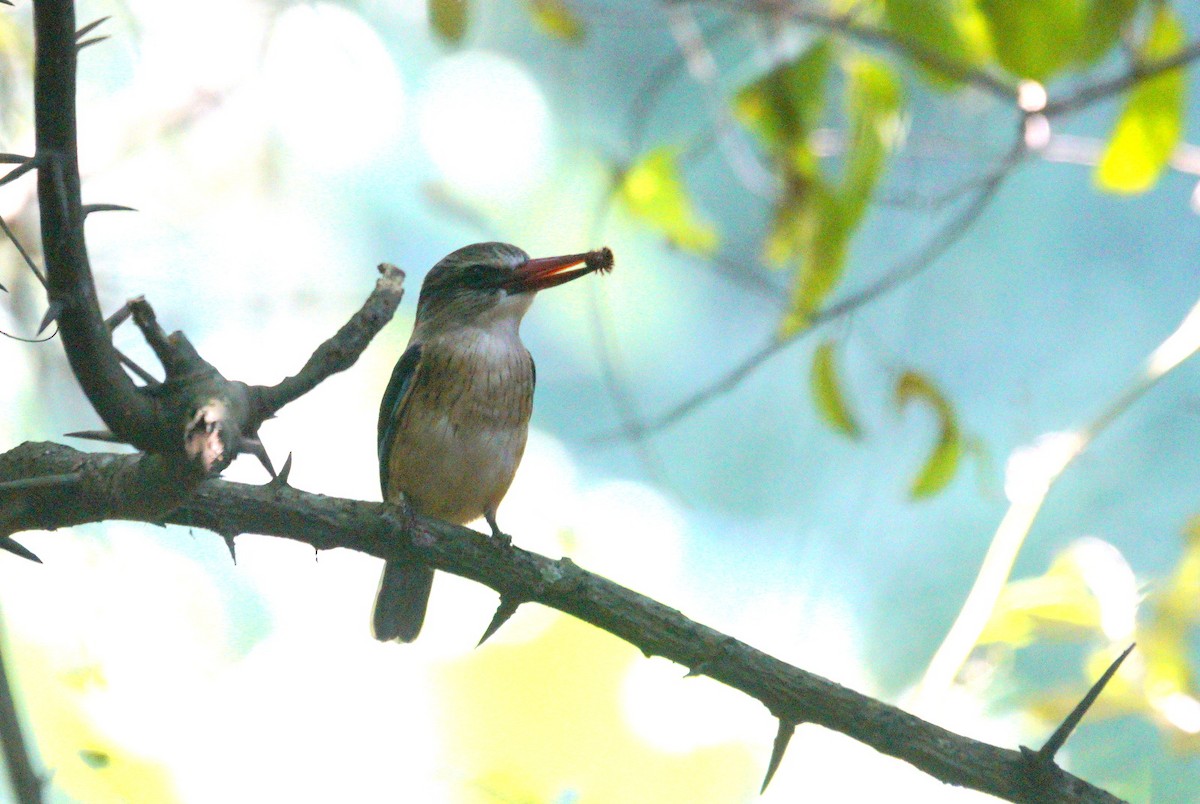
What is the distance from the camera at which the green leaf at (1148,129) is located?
2604 millimetres

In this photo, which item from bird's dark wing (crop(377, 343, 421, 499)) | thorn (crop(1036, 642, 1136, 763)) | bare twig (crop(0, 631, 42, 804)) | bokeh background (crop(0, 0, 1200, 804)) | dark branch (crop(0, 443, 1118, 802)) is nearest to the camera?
bare twig (crop(0, 631, 42, 804))

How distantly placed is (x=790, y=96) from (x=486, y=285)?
907 millimetres

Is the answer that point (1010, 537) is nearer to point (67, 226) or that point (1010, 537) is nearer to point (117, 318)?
point (117, 318)

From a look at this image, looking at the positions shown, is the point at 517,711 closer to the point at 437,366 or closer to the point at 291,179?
the point at 437,366

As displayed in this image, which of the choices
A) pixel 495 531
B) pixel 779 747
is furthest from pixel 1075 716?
pixel 495 531

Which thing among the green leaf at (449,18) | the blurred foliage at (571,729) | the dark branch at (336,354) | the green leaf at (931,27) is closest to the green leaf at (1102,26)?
the green leaf at (931,27)

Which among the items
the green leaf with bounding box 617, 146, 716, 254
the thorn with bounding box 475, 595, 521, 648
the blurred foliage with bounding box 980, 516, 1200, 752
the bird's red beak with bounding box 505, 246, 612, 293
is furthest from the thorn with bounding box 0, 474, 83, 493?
the blurred foliage with bounding box 980, 516, 1200, 752

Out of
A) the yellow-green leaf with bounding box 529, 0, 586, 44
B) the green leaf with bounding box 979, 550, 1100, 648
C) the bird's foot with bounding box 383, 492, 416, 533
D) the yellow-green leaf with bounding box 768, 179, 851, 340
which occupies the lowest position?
the bird's foot with bounding box 383, 492, 416, 533

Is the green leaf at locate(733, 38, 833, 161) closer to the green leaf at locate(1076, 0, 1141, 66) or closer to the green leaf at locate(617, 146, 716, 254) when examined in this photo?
the green leaf at locate(617, 146, 716, 254)

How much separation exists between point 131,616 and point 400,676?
0.65 metres

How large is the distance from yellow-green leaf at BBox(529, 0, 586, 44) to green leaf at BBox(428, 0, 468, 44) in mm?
784

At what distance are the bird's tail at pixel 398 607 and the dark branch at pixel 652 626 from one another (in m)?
1.01

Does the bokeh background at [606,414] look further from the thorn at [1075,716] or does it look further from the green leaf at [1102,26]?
the thorn at [1075,716]

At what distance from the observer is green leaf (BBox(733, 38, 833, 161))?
290 cm
